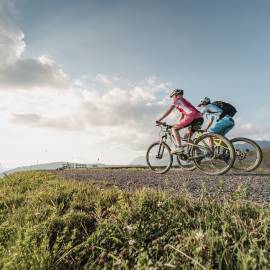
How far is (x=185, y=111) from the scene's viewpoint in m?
11.3

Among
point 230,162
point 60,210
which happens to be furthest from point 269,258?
point 230,162

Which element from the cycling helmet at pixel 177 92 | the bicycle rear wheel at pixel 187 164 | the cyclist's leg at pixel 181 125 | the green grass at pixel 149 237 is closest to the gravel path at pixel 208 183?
the green grass at pixel 149 237

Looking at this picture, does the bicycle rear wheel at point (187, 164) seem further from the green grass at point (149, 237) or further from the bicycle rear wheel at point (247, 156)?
the green grass at point (149, 237)

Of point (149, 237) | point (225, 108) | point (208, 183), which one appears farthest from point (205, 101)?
point (149, 237)

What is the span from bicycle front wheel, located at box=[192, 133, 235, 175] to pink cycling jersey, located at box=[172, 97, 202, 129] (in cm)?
75

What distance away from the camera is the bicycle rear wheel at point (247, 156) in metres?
10.9

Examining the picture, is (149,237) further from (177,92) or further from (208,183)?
(177,92)

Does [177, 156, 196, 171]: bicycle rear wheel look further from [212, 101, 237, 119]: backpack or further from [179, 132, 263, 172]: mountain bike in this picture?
[212, 101, 237, 119]: backpack

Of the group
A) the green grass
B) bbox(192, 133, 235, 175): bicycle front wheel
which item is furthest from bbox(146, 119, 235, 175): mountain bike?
the green grass

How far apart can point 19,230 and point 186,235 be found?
2.33 m

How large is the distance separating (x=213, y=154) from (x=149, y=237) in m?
7.70

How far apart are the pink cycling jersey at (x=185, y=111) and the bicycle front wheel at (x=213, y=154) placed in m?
0.75

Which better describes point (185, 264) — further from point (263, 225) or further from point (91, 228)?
point (91, 228)

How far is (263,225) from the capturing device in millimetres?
3311
